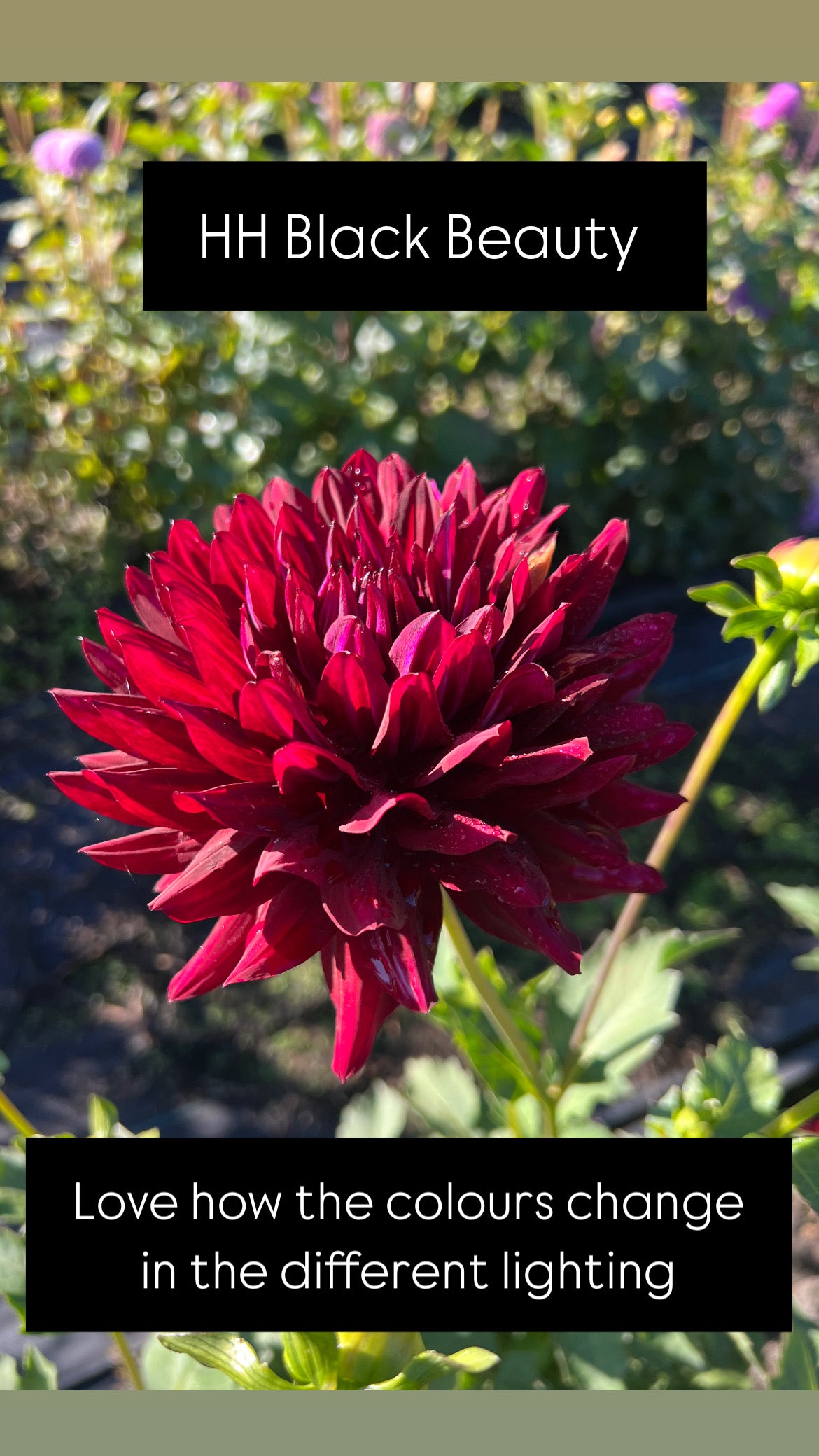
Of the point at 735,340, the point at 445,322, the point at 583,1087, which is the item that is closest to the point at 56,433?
the point at 445,322

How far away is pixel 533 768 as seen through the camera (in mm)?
449

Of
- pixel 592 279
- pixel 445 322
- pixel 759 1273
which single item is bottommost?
pixel 759 1273

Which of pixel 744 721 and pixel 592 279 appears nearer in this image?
pixel 592 279

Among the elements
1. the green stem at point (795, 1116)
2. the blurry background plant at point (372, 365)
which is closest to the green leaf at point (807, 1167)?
the green stem at point (795, 1116)

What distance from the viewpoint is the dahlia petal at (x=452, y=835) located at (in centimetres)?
43

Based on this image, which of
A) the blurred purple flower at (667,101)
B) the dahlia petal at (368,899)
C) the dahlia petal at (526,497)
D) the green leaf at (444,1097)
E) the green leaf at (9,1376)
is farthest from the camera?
the blurred purple flower at (667,101)

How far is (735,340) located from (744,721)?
2.09 feet

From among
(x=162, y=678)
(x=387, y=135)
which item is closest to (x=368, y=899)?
(x=162, y=678)

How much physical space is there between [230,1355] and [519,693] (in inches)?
14.2

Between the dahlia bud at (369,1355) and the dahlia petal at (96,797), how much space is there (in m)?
0.30

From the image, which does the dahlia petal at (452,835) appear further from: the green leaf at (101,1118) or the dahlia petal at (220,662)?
the green leaf at (101,1118)

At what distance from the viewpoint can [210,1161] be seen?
2.03ft

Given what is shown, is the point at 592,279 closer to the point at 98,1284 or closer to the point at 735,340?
the point at 98,1284

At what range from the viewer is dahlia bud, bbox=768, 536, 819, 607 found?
1.75ft
